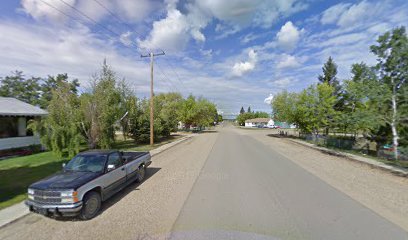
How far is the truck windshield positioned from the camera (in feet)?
17.9

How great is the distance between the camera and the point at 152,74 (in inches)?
719

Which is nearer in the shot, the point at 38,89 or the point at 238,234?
the point at 238,234

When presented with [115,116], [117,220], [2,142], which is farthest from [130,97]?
[117,220]

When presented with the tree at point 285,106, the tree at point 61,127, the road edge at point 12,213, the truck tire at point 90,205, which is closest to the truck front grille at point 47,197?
the truck tire at point 90,205

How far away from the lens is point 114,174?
573cm

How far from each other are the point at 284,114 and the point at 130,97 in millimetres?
21624

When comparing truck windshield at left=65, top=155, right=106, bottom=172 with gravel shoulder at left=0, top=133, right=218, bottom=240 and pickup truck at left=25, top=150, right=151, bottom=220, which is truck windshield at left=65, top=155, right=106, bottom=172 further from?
gravel shoulder at left=0, top=133, right=218, bottom=240

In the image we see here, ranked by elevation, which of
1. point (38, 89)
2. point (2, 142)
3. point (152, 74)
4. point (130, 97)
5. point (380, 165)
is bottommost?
point (380, 165)

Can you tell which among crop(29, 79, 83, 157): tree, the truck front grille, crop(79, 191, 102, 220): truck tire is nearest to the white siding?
crop(29, 79, 83, 157): tree

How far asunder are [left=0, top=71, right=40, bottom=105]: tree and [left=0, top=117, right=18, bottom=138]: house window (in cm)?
2624

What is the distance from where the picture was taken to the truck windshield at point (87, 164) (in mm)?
5457

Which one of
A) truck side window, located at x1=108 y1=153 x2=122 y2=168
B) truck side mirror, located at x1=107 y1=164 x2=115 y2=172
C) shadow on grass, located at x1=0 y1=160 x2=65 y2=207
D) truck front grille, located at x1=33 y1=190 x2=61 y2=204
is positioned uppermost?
truck side window, located at x1=108 y1=153 x2=122 y2=168

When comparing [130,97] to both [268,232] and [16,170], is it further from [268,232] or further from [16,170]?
[268,232]

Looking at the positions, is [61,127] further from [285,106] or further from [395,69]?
[285,106]
